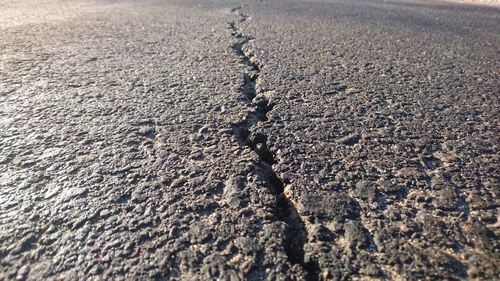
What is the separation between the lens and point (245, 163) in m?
1.10

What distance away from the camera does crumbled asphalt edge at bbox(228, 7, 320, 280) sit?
790 millimetres

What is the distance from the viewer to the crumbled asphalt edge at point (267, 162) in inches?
31.1

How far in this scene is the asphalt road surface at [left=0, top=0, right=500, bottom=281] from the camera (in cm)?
77

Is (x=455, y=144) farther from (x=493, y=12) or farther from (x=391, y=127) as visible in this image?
(x=493, y=12)

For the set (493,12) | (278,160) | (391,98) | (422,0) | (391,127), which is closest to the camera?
(278,160)

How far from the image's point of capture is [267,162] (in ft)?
3.69

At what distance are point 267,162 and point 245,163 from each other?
0.24ft

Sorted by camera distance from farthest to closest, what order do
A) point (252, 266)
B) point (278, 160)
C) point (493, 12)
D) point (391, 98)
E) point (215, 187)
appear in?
point (493, 12)
point (391, 98)
point (278, 160)
point (215, 187)
point (252, 266)

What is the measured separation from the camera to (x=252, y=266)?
29.5 inches

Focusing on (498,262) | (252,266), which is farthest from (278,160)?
(498,262)

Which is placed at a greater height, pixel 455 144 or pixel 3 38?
pixel 455 144

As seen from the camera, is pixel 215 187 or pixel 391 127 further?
pixel 391 127

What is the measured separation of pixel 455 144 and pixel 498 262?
0.54m

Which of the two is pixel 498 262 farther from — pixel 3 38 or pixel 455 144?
pixel 3 38
